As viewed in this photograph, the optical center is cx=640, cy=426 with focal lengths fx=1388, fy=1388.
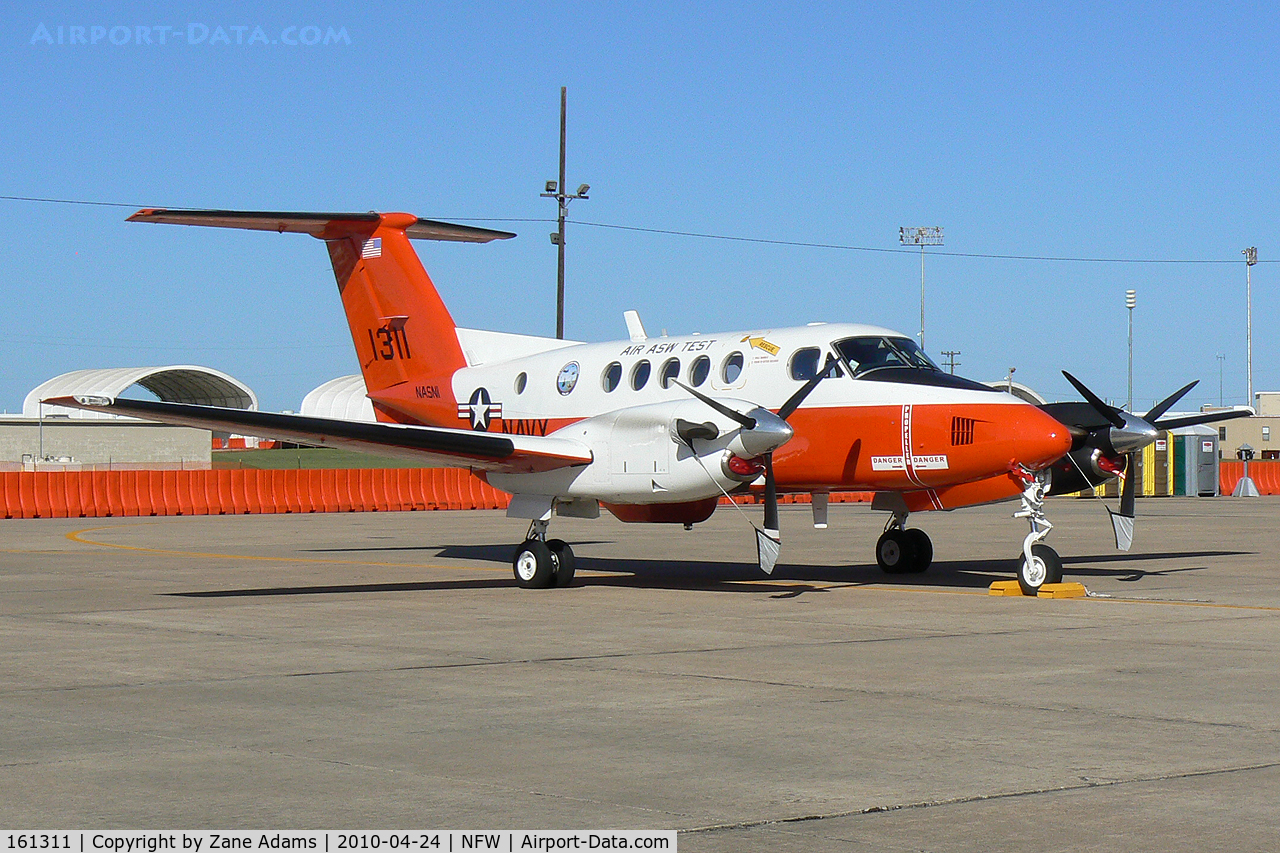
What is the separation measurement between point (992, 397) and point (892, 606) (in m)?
2.70

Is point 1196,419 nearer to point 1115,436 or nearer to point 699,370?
point 1115,436

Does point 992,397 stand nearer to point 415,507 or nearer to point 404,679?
point 404,679

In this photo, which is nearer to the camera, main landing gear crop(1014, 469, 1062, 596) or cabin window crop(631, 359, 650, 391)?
main landing gear crop(1014, 469, 1062, 596)

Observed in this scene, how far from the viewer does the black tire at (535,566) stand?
1633 cm

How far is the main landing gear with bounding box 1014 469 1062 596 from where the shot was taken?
1488cm

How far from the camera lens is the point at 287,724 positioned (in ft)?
24.5

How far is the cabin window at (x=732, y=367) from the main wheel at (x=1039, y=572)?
396cm

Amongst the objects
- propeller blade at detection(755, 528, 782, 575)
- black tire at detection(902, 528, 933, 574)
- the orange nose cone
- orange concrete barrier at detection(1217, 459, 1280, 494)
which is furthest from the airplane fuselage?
orange concrete barrier at detection(1217, 459, 1280, 494)

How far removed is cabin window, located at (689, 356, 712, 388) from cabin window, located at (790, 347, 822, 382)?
3.82ft

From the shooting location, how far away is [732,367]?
54.5 ft

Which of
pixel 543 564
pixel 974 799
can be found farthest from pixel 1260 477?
pixel 974 799

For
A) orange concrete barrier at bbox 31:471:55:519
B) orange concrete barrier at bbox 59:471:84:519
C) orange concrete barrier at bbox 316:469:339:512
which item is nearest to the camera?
orange concrete barrier at bbox 31:471:55:519

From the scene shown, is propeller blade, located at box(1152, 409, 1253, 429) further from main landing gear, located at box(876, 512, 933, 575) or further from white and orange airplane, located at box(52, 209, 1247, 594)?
main landing gear, located at box(876, 512, 933, 575)

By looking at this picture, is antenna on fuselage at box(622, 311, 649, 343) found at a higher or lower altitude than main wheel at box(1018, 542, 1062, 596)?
higher
